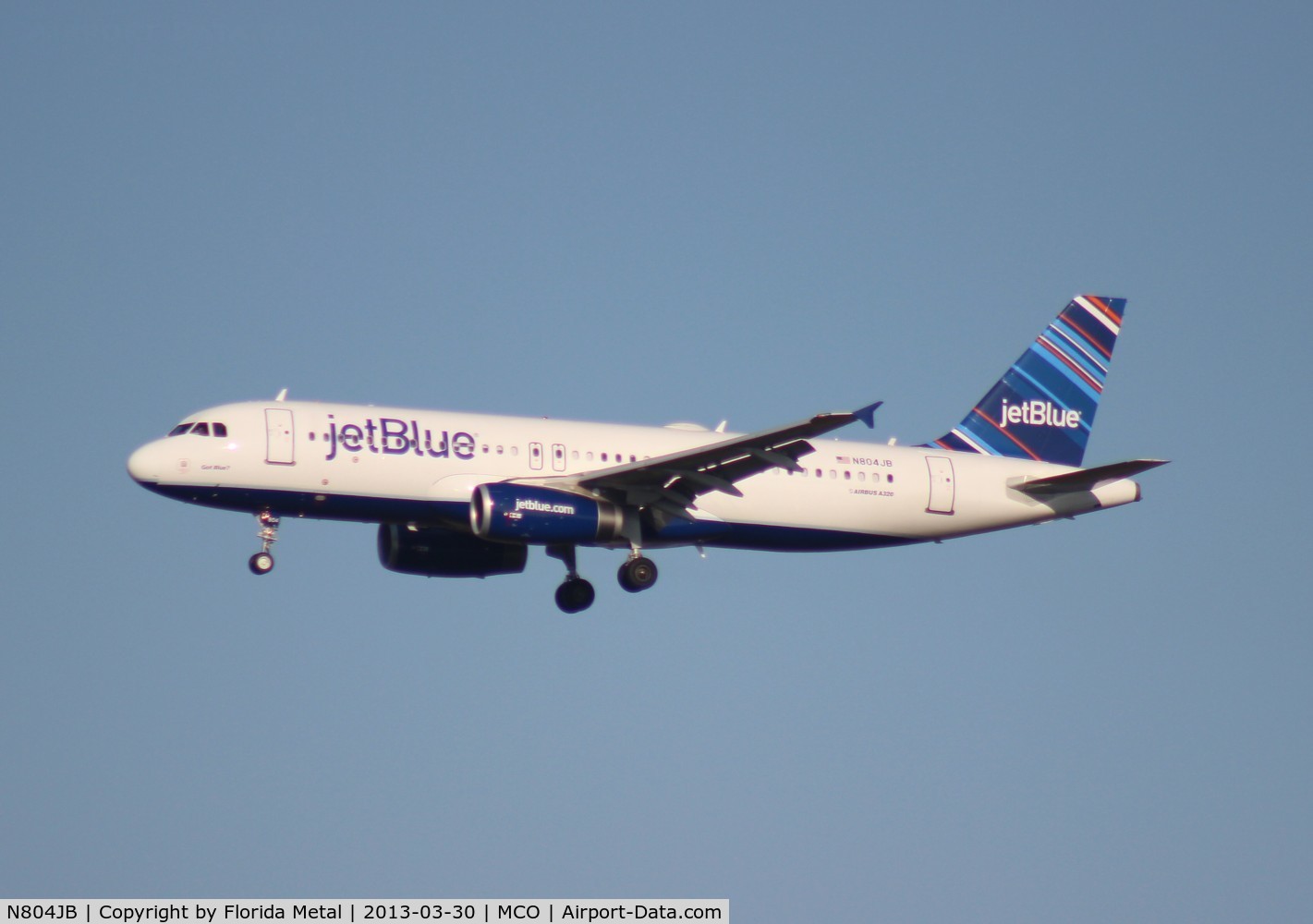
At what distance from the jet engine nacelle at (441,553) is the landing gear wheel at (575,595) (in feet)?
5.88

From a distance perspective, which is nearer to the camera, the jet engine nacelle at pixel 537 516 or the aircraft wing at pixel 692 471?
the aircraft wing at pixel 692 471

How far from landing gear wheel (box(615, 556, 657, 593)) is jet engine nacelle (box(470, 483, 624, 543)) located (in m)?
1.40

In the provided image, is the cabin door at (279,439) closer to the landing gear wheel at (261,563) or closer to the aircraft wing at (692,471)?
the landing gear wheel at (261,563)

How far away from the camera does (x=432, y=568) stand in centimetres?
4962

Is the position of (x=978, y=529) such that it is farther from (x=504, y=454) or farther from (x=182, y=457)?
(x=182, y=457)

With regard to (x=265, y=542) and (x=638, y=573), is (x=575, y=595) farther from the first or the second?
(x=265, y=542)

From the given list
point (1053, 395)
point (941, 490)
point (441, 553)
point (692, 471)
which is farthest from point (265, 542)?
point (1053, 395)

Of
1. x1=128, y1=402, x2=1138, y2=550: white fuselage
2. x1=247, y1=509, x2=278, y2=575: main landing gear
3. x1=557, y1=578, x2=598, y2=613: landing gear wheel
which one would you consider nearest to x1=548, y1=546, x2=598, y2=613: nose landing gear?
x1=557, y1=578, x2=598, y2=613: landing gear wheel

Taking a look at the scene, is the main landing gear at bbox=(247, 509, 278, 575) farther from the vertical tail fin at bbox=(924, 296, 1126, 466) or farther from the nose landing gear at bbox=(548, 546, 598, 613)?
the vertical tail fin at bbox=(924, 296, 1126, 466)

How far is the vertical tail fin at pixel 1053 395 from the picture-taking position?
54875 mm

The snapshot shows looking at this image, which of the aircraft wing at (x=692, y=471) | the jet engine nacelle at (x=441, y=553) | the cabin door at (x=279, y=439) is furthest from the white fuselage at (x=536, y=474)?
the jet engine nacelle at (x=441, y=553)

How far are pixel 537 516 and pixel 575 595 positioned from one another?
5100 mm

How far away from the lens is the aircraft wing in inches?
1714

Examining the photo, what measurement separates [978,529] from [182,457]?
21.6m
